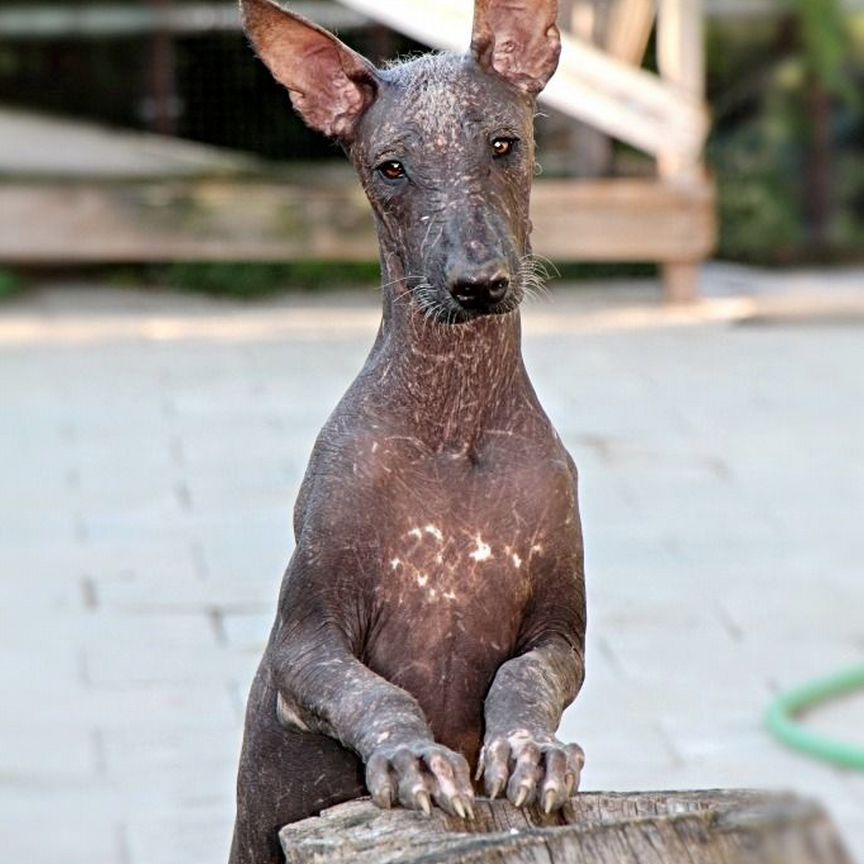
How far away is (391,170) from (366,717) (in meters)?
0.74

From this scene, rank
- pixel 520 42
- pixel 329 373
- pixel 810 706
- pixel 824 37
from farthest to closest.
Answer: pixel 824 37, pixel 329 373, pixel 810 706, pixel 520 42

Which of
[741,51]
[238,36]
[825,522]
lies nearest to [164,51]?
[238,36]

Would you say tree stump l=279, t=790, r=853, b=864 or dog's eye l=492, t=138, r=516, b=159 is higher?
dog's eye l=492, t=138, r=516, b=159

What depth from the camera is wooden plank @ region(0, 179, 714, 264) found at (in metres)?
11.8

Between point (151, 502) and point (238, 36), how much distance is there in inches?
217

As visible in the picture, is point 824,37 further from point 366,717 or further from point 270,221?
point 366,717

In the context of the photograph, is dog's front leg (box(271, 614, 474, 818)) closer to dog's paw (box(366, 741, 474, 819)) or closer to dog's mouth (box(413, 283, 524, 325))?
dog's paw (box(366, 741, 474, 819))

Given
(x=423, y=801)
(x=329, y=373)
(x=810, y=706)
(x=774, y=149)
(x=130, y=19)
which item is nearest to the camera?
(x=423, y=801)

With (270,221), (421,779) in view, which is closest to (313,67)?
(421,779)

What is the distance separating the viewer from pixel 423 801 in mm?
2551

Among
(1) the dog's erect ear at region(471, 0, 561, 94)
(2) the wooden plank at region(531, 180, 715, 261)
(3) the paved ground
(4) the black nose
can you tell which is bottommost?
(3) the paved ground

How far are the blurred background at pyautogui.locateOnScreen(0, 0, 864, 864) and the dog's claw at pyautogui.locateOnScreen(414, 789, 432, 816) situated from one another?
4.16 feet

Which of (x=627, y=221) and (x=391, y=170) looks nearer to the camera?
(x=391, y=170)

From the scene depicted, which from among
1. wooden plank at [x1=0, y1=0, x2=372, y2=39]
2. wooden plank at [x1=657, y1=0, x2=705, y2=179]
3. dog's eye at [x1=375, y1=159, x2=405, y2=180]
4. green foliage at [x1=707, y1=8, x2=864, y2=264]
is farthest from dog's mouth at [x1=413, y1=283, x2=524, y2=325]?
green foliage at [x1=707, y1=8, x2=864, y2=264]
